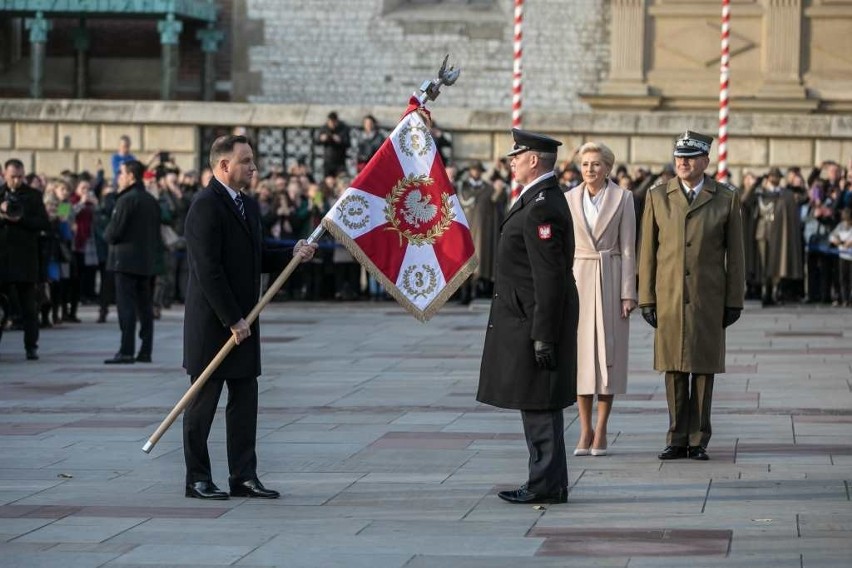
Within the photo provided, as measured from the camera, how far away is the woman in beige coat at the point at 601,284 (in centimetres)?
1174

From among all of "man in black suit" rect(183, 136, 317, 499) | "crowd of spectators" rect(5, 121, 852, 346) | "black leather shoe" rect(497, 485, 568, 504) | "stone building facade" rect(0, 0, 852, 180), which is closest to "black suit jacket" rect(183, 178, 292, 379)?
"man in black suit" rect(183, 136, 317, 499)

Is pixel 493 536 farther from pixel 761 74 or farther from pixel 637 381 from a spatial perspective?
pixel 761 74

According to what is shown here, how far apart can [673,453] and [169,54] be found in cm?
2637

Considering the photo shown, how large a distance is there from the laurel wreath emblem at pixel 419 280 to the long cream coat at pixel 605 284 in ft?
4.38

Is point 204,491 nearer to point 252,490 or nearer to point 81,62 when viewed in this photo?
point 252,490

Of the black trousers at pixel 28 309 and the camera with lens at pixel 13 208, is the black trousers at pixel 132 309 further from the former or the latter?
the camera with lens at pixel 13 208

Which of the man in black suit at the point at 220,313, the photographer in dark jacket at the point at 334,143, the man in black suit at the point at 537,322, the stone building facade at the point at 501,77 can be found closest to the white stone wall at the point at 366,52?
the stone building facade at the point at 501,77

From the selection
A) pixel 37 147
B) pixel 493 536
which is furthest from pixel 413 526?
pixel 37 147

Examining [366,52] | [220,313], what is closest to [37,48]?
[366,52]

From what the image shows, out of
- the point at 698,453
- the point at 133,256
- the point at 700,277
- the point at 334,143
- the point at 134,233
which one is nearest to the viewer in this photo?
the point at 698,453

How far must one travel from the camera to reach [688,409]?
38.2 feet

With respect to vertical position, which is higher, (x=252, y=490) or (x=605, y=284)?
(x=605, y=284)

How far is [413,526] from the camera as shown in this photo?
9211 mm

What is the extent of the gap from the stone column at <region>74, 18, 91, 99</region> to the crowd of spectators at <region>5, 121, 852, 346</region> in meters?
10.0
